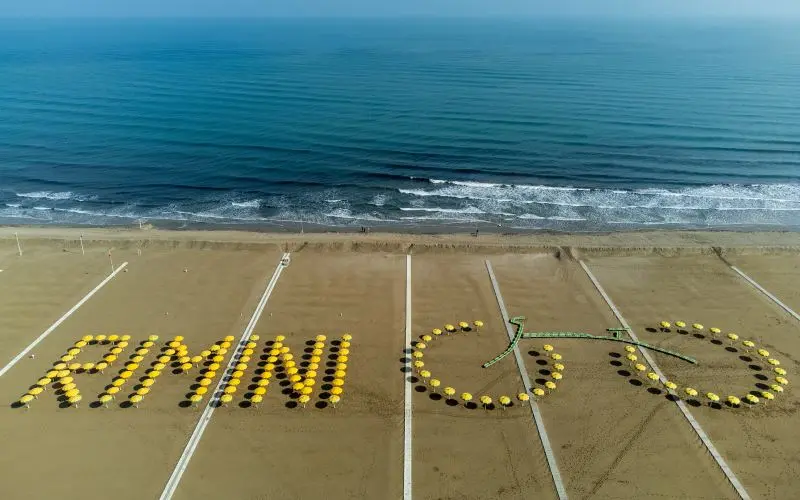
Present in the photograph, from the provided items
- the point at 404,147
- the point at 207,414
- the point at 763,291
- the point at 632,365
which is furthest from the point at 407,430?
the point at 404,147

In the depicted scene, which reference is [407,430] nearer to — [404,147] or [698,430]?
[698,430]

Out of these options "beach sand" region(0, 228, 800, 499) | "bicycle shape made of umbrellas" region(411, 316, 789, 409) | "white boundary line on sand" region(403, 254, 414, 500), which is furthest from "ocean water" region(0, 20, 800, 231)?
"white boundary line on sand" region(403, 254, 414, 500)

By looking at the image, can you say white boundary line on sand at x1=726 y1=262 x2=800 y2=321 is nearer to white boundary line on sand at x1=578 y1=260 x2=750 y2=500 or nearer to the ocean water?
white boundary line on sand at x1=578 y1=260 x2=750 y2=500

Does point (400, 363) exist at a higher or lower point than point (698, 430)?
higher

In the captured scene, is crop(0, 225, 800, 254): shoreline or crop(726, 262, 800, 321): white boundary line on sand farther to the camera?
crop(0, 225, 800, 254): shoreline

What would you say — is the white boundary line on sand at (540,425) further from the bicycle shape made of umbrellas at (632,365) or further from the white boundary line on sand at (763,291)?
the white boundary line on sand at (763,291)
